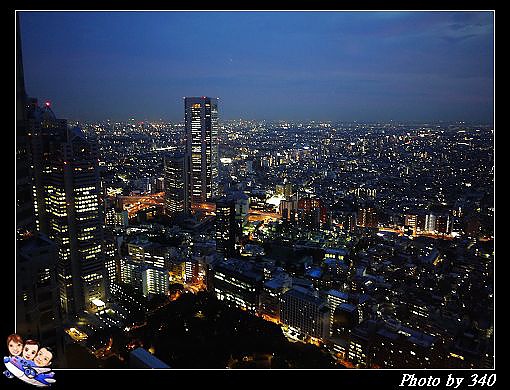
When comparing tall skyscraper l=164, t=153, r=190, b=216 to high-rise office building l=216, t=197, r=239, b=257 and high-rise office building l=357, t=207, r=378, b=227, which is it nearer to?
high-rise office building l=216, t=197, r=239, b=257

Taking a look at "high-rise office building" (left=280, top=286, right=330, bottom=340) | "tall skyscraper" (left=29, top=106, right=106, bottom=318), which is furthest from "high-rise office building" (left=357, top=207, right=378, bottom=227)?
"tall skyscraper" (left=29, top=106, right=106, bottom=318)

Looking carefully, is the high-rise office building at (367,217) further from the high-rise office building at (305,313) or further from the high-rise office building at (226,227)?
the high-rise office building at (305,313)

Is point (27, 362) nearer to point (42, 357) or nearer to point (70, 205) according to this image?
point (42, 357)

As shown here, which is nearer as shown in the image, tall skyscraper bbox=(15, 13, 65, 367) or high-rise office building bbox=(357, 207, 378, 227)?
tall skyscraper bbox=(15, 13, 65, 367)

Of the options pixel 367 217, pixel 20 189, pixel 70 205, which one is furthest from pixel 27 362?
pixel 367 217

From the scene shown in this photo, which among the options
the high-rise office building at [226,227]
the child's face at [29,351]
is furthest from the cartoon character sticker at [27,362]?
the high-rise office building at [226,227]
